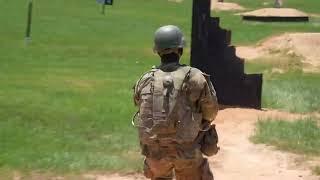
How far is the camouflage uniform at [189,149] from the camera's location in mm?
6016

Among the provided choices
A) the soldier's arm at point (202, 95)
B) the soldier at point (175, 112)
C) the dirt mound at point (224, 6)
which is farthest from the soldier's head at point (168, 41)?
the dirt mound at point (224, 6)

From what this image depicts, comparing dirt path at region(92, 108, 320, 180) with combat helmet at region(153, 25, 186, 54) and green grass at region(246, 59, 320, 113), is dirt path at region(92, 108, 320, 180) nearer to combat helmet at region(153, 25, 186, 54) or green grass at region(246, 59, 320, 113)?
green grass at region(246, 59, 320, 113)

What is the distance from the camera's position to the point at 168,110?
19.6 ft

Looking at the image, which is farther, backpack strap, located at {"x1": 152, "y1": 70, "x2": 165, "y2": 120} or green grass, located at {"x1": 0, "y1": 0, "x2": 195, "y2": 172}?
green grass, located at {"x1": 0, "y1": 0, "x2": 195, "y2": 172}

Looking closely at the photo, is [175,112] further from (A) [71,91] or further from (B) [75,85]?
(B) [75,85]

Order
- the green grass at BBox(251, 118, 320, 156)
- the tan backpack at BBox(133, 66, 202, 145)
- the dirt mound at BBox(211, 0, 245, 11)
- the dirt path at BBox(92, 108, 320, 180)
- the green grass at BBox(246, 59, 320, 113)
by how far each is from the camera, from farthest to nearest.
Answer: the dirt mound at BBox(211, 0, 245, 11) → the green grass at BBox(246, 59, 320, 113) → the green grass at BBox(251, 118, 320, 156) → the dirt path at BBox(92, 108, 320, 180) → the tan backpack at BBox(133, 66, 202, 145)

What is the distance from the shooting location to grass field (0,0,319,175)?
10727 millimetres

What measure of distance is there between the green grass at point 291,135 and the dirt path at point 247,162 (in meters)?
0.23

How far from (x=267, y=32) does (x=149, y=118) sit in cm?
→ 2918

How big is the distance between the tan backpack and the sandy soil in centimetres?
1983

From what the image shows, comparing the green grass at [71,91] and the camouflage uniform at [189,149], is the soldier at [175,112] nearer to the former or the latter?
the camouflage uniform at [189,149]

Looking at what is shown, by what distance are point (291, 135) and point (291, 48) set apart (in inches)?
599

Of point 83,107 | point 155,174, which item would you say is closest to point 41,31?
point 83,107

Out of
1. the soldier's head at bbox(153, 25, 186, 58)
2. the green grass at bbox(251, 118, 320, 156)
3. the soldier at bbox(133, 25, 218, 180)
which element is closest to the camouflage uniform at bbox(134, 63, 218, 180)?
the soldier at bbox(133, 25, 218, 180)
